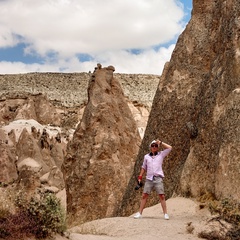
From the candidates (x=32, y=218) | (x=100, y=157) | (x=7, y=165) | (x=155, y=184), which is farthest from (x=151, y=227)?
(x=7, y=165)

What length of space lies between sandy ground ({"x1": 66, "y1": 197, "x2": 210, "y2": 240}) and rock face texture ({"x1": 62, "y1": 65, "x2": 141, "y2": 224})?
14.3ft

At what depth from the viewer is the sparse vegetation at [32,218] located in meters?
6.48

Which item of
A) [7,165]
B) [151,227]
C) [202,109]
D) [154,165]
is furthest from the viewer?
[7,165]

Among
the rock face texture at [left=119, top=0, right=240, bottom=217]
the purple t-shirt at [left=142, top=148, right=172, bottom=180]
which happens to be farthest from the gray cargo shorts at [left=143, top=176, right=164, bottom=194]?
the rock face texture at [left=119, top=0, right=240, bottom=217]

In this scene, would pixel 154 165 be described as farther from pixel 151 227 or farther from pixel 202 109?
pixel 202 109

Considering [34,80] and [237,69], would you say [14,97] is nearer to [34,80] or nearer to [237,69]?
[34,80]

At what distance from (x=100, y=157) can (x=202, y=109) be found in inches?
194

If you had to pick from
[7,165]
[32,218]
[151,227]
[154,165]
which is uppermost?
[154,165]

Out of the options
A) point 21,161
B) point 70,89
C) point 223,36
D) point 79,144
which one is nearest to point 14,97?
point 70,89

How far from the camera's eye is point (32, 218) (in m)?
6.82

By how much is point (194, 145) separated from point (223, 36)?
2.51 meters

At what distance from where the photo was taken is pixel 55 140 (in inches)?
1366

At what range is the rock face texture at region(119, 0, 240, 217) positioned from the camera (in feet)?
31.0

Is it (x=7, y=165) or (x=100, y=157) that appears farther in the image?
(x=7, y=165)
